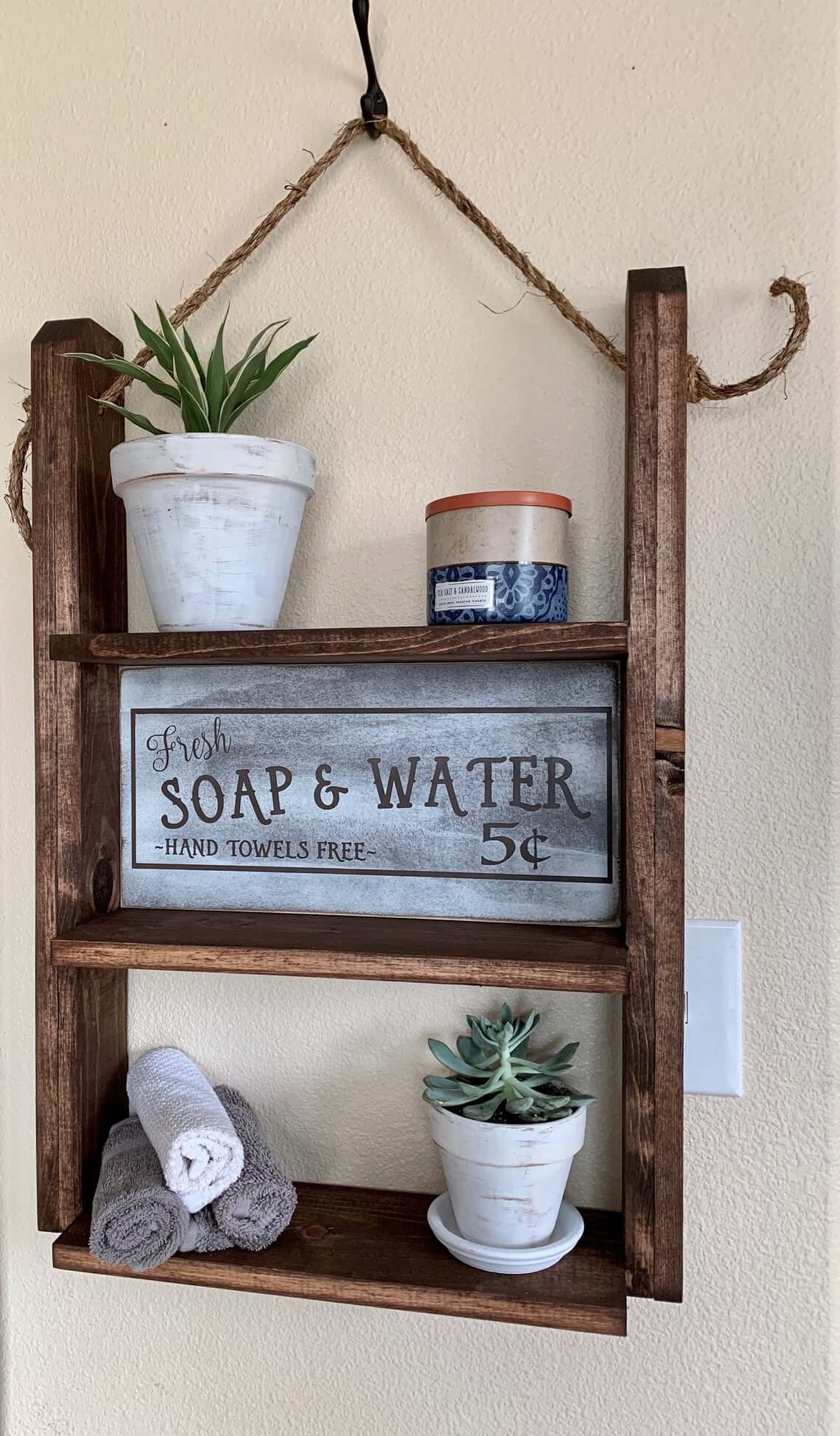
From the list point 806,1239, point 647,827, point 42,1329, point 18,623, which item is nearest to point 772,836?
point 647,827

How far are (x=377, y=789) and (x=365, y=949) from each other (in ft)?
0.46

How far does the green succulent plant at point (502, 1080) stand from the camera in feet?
2.19

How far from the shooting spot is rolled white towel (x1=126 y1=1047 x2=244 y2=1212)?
67cm

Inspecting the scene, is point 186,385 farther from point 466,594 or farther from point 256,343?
point 466,594

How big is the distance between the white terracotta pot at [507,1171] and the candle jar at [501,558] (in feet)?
1.12

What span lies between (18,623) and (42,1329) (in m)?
0.62

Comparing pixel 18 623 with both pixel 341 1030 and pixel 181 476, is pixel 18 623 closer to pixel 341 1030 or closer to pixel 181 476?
pixel 181 476

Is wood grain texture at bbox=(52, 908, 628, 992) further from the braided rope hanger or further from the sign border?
the braided rope hanger

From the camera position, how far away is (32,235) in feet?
2.72

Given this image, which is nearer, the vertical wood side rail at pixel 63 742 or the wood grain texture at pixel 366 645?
the wood grain texture at pixel 366 645

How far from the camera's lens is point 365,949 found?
2.16 ft

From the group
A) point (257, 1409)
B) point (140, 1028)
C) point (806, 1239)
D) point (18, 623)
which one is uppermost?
point (18, 623)

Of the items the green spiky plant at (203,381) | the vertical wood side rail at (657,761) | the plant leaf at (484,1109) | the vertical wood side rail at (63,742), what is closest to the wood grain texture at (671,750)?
the vertical wood side rail at (657,761)

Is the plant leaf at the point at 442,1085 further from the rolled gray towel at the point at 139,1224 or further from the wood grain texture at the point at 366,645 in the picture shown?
the wood grain texture at the point at 366,645
